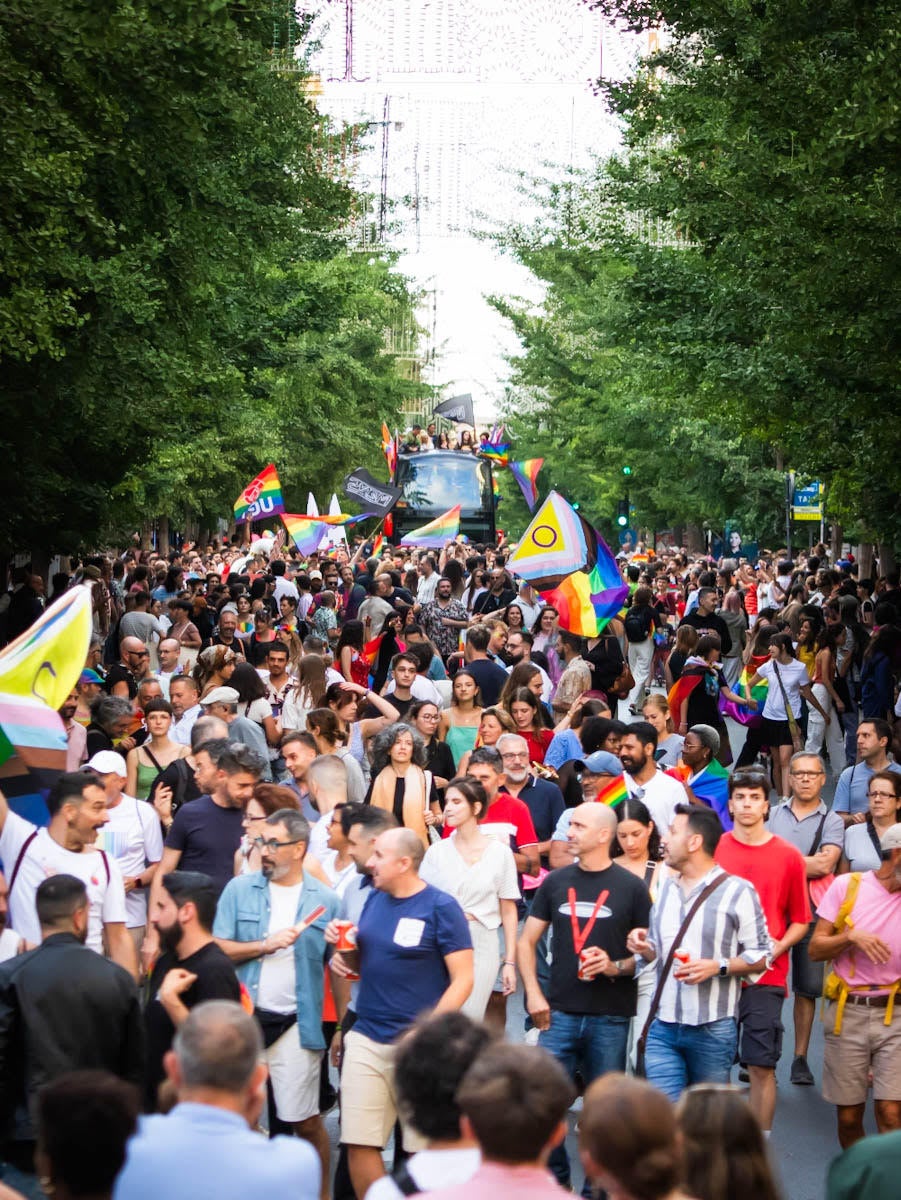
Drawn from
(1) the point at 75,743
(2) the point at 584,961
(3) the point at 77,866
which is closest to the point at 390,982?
(2) the point at 584,961

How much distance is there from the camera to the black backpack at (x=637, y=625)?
21266 mm

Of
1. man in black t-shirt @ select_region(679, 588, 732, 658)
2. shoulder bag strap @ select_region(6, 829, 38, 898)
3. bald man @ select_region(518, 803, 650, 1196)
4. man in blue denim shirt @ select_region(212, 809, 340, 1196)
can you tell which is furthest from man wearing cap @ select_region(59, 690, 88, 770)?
man in black t-shirt @ select_region(679, 588, 732, 658)

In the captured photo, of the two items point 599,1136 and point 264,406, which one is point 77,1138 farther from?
point 264,406

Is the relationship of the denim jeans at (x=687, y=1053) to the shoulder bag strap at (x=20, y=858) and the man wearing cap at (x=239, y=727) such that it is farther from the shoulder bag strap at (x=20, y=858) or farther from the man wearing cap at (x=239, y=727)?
the man wearing cap at (x=239, y=727)

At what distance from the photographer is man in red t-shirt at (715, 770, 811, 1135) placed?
803 centimetres

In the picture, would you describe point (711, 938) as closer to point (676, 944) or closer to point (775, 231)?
point (676, 944)

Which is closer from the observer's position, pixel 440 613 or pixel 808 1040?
pixel 808 1040

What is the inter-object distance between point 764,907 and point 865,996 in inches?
22.4

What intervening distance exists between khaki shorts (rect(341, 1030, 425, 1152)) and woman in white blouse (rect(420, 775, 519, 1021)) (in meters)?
0.99

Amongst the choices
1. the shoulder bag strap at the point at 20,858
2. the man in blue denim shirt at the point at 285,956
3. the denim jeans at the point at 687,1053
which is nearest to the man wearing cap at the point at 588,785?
the denim jeans at the point at 687,1053

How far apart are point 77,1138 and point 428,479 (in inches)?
1558

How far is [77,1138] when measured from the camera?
449 centimetres

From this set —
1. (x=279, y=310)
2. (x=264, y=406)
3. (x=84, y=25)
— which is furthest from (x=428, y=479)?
(x=84, y=25)

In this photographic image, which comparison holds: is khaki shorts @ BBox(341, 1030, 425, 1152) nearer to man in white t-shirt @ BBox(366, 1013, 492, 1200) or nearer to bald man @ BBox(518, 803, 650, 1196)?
bald man @ BBox(518, 803, 650, 1196)
